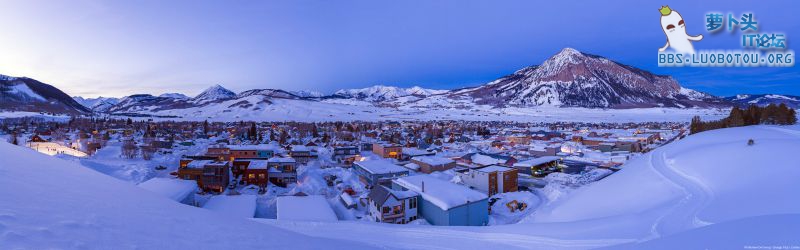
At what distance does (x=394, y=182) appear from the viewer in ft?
60.2

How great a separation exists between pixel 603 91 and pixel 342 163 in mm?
188642

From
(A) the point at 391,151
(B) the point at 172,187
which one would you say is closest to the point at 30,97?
(A) the point at 391,151

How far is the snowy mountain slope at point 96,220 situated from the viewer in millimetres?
2539

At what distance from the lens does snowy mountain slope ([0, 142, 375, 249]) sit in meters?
2.54

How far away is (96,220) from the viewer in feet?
9.77

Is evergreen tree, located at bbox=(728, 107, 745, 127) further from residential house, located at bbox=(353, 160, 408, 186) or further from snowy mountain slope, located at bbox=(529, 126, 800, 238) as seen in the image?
residential house, located at bbox=(353, 160, 408, 186)

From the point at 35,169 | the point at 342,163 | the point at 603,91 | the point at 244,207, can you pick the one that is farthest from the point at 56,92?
the point at 603,91

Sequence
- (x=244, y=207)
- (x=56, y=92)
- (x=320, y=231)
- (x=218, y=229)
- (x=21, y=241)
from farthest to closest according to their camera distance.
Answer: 1. (x=56, y=92)
2. (x=244, y=207)
3. (x=320, y=231)
4. (x=218, y=229)
5. (x=21, y=241)

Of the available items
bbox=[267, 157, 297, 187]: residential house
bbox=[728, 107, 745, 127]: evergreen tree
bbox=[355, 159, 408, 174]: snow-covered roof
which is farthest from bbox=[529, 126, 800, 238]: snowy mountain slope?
bbox=[728, 107, 745, 127]: evergreen tree

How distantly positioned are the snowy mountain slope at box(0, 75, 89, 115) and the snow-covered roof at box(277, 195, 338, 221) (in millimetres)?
137080

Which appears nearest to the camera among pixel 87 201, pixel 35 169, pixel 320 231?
pixel 87 201

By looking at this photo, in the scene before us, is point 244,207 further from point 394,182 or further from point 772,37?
point 772,37

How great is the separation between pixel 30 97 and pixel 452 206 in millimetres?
166882

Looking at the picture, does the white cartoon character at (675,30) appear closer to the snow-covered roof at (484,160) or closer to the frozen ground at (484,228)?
the frozen ground at (484,228)
